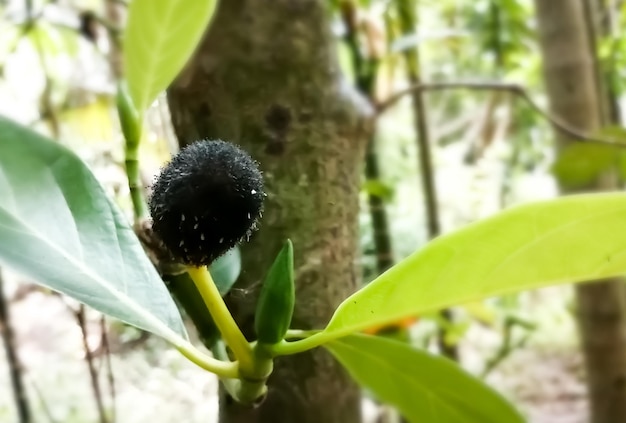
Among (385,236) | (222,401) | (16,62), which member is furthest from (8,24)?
(222,401)

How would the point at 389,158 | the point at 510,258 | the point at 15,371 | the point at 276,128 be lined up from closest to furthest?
the point at 510,258 < the point at 276,128 < the point at 15,371 < the point at 389,158

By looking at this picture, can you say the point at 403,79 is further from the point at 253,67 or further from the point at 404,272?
the point at 404,272

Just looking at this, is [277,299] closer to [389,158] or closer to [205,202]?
[205,202]

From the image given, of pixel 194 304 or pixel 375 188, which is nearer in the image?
pixel 194 304

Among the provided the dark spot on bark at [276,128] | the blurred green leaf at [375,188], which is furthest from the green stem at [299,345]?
the blurred green leaf at [375,188]

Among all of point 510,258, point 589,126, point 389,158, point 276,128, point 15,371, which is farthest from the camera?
point 389,158

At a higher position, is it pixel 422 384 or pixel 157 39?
pixel 157 39

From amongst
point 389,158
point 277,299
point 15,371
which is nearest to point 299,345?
point 277,299
